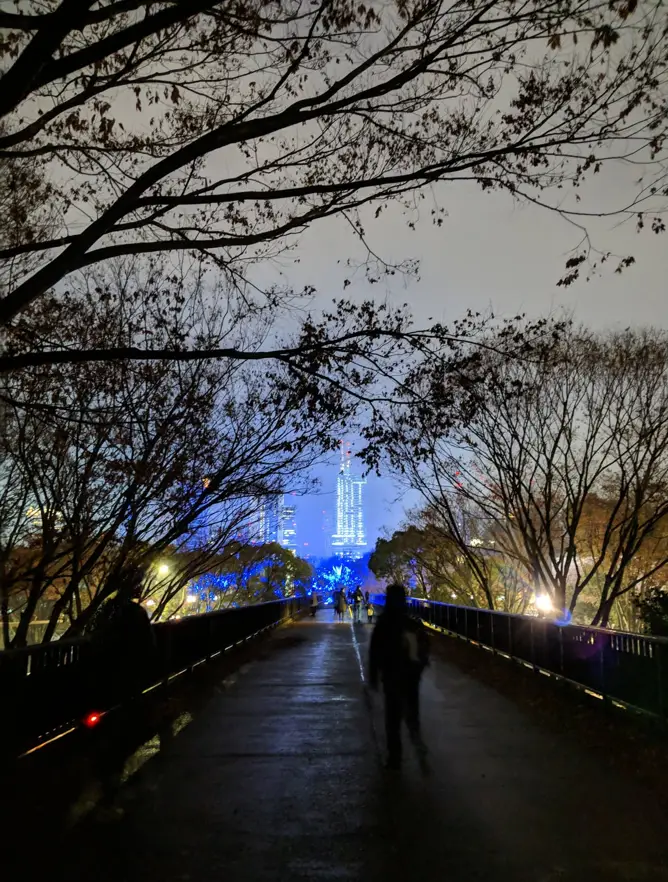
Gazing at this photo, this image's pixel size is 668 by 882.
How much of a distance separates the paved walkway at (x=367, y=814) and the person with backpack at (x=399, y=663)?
39 centimetres

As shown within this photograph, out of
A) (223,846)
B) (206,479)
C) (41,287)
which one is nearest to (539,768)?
(223,846)

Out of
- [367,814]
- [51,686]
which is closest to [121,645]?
[51,686]

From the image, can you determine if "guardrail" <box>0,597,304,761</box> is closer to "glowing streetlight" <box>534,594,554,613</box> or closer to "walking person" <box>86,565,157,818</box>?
"walking person" <box>86,565,157,818</box>

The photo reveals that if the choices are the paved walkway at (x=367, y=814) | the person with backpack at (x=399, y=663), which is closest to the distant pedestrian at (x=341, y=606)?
the paved walkway at (x=367, y=814)

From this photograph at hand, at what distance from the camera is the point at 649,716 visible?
26.5 feet

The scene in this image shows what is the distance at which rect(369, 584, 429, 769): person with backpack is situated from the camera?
805cm

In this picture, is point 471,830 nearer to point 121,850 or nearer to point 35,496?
point 121,850

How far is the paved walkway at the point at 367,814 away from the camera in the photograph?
4.70 meters

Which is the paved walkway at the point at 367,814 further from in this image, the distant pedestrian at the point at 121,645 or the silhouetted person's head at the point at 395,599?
the silhouetted person's head at the point at 395,599

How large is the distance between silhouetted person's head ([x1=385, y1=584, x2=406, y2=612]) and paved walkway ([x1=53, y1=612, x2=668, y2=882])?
148 centimetres

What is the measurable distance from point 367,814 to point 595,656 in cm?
520

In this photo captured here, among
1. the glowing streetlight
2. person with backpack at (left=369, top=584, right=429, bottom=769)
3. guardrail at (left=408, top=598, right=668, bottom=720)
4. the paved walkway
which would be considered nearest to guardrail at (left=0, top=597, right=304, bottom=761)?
the paved walkway

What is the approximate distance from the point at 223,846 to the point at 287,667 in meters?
11.8

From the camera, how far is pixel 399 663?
8336 millimetres
